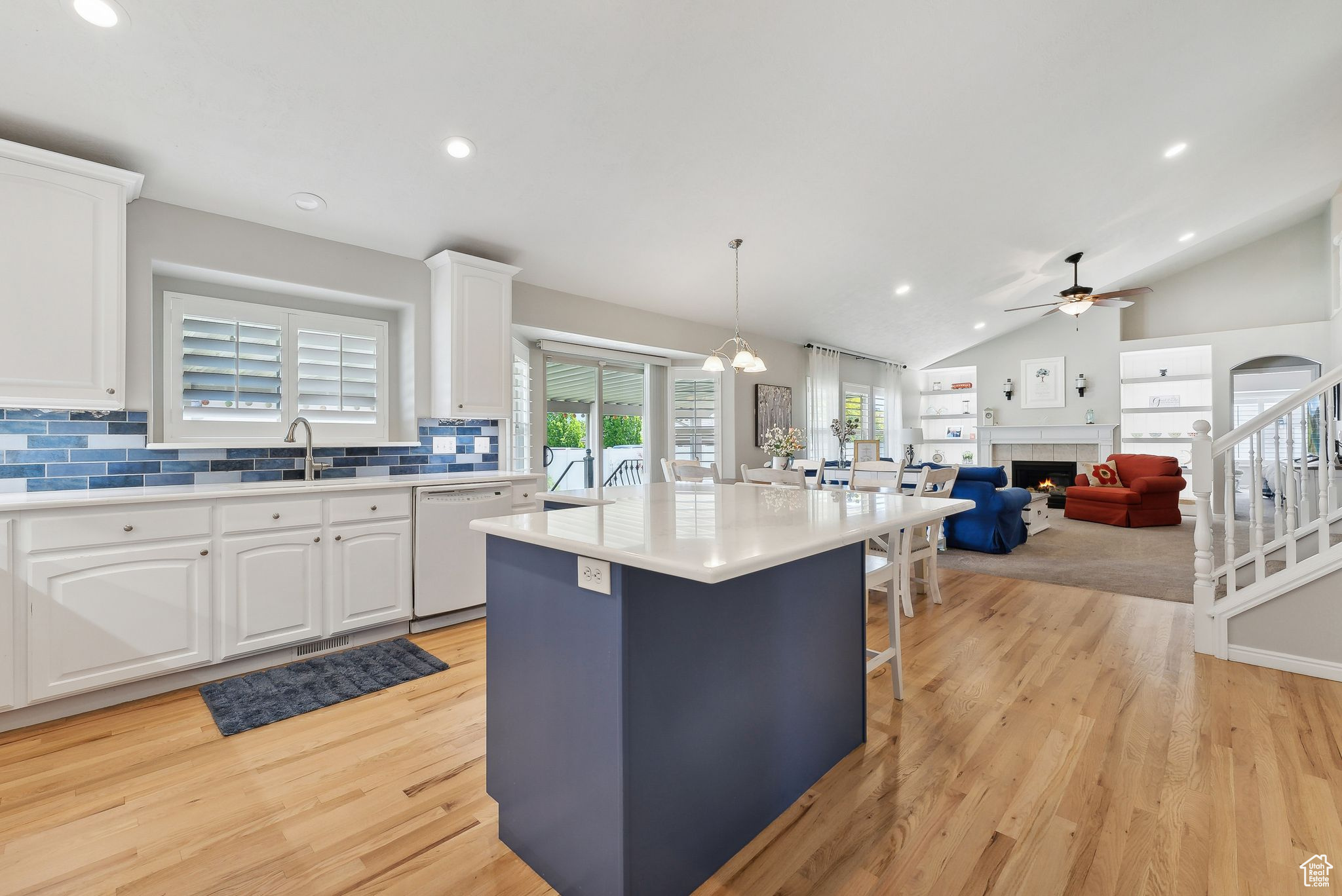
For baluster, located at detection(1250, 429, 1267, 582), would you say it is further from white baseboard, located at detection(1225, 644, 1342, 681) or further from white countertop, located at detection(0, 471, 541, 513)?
white countertop, located at detection(0, 471, 541, 513)

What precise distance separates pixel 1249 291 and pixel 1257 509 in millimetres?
7425

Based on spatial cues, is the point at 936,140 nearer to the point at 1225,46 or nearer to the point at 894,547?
the point at 1225,46

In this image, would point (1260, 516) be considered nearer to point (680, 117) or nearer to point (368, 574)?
point (680, 117)

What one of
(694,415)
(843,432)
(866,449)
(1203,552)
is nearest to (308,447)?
(694,415)

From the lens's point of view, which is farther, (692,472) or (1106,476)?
(1106,476)

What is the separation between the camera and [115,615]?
237 cm

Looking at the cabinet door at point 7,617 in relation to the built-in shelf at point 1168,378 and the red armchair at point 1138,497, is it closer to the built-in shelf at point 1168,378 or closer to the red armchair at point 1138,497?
the red armchair at point 1138,497

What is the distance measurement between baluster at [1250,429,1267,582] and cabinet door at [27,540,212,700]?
5.01 metres

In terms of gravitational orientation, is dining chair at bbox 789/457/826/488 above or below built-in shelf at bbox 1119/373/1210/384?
below

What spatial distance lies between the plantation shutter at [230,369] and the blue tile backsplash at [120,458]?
0.23 metres

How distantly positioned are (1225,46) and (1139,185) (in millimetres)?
1812

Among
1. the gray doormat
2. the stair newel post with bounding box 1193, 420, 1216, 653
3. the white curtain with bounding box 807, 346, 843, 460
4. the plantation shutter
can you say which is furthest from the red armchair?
the plantation shutter

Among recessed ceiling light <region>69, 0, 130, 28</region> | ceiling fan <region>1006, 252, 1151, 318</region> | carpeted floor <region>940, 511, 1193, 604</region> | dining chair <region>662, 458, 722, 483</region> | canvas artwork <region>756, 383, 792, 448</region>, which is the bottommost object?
carpeted floor <region>940, 511, 1193, 604</region>

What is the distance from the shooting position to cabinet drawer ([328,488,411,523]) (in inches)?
118
